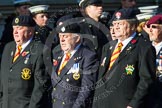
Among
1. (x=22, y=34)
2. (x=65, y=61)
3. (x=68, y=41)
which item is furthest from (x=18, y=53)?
(x=68, y=41)

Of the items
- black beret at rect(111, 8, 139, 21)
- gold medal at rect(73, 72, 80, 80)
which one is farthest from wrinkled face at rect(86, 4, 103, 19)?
gold medal at rect(73, 72, 80, 80)

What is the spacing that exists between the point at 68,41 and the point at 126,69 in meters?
0.74

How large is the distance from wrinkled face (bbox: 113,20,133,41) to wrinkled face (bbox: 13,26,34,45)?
1.14 m

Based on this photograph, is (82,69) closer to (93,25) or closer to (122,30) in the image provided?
(122,30)

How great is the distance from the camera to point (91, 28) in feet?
27.9

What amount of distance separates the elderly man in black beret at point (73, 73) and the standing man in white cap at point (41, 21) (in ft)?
5.28

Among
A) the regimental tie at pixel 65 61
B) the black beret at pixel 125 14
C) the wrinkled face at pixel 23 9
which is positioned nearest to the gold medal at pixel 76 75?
the regimental tie at pixel 65 61

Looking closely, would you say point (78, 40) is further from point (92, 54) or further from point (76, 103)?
point (76, 103)

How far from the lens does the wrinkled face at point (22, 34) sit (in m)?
7.43

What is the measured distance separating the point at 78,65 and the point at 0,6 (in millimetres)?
4874

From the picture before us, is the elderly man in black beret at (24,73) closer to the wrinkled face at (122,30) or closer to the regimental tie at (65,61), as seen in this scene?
the regimental tie at (65,61)

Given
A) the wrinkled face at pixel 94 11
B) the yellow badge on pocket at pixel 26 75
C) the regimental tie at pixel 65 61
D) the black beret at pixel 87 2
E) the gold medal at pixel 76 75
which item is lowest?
the yellow badge on pocket at pixel 26 75

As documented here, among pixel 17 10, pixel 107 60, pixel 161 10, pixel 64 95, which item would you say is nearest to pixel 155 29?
pixel 107 60

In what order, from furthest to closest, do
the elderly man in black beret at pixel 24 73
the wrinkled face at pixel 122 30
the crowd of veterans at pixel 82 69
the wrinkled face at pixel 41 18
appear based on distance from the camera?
the wrinkled face at pixel 41 18 → the elderly man in black beret at pixel 24 73 → the wrinkled face at pixel 122 30 → the crowd of veterans at pixel 82 69
